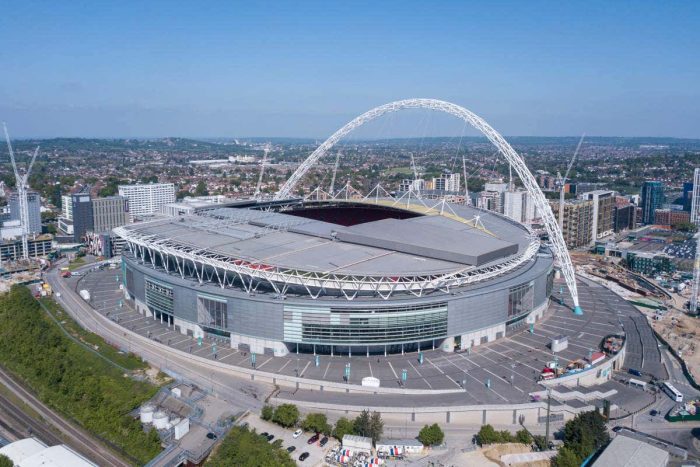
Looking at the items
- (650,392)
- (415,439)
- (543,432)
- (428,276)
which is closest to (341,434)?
(415,439)

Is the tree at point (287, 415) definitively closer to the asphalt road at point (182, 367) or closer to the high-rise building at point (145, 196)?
the asphalt road at point (182, 367)

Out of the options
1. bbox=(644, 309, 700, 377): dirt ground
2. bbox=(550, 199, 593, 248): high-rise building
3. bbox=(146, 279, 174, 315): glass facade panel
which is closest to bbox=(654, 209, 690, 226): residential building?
bbox=(550, 199, 593, 248): high-rise building

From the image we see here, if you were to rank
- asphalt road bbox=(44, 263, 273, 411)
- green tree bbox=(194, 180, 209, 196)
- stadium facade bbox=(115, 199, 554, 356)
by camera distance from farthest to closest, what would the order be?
green tree bbox=(194, 180, 209, 196) < stadium facade bbox=(115, 199, 554, 356) < asphalt road bbox=(44, 263, 273, 411)

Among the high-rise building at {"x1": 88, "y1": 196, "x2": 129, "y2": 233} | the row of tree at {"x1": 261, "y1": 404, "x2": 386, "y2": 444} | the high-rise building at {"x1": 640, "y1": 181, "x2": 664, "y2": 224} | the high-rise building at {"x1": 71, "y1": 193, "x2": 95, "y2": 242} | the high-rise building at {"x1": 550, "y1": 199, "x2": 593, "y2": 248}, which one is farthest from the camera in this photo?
the high-rise building at {"x1": 640, "y1": 181, "x2": 664, "y2": 224}

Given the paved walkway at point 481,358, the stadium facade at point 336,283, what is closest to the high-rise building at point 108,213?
the stadium facade at point 336,283

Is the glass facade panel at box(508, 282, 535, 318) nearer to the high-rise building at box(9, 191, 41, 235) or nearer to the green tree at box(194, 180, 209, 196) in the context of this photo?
the high-rise building at box(9, 191, 41, 235)

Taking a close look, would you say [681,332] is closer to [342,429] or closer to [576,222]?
[342,429]

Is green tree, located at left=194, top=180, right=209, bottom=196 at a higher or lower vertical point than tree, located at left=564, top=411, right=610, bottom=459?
higher
